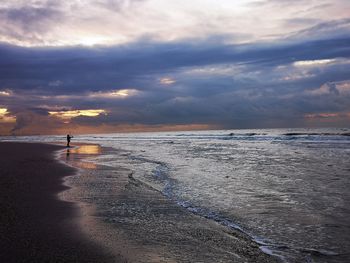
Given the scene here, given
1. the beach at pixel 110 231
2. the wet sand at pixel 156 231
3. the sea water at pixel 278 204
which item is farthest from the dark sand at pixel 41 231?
the sea water at pixel 278 204

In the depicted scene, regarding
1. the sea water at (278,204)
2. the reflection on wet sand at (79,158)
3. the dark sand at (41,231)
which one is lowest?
the reflection on wet sand at (79,158)

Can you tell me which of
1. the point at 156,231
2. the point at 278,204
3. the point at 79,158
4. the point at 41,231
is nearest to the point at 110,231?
the point at 156,231

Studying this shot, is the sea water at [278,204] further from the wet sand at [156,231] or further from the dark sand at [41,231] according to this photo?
the dark sand at [41,231]

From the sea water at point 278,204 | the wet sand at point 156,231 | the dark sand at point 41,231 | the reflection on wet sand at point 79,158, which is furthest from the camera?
the reflection on wet sand at point 79,158

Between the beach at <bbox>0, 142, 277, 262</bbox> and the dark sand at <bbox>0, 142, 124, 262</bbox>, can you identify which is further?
the beach at <bbox>0, 142, 277, 262</bbox>

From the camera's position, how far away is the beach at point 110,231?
5969 millimetres

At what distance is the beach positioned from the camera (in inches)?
235

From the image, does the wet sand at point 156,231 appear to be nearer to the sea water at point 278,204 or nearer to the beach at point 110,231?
the beach at point 110,231

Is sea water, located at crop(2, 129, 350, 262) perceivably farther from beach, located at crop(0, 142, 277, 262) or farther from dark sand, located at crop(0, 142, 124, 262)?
dark sand, located at crop(0, 142, 124, 262)

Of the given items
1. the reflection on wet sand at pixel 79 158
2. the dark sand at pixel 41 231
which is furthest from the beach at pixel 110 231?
the reflection on wet sand at pixel 79 158

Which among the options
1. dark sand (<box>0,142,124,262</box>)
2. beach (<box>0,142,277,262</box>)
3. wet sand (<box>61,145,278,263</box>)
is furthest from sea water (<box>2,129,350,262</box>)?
dark sand (<box>0,142,124,262</box>)

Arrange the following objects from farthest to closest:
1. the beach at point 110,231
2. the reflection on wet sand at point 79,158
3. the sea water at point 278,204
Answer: the reflection on wet sand at point 79,158, the sea water at point 278,204, the beach at point 110,231

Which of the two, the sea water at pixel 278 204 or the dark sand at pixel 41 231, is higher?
the dark sand at pixel 41 231

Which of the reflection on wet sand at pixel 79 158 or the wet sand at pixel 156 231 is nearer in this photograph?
the wet sand at pixel 156 231
